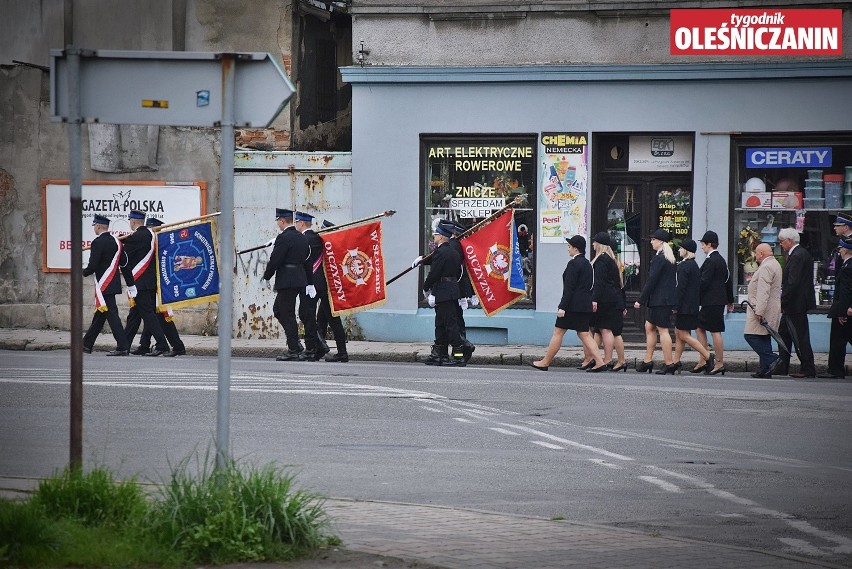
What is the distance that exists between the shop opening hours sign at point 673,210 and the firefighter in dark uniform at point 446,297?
4.51 meters

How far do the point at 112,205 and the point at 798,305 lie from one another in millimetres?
11467

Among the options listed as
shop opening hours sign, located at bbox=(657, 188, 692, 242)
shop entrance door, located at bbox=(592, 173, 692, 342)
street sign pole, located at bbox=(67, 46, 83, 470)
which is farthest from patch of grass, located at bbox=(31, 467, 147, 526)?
shop opening hours sign, located at bbox=(657, 188, 692, 242)

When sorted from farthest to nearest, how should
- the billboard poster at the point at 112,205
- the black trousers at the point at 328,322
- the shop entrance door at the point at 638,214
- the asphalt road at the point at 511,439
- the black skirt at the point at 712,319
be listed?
the billboard poster at the point at 112,205
the shop entrance door at the point at 638,214
the black trousers at the point at 328,322
the black skirt at the point at 712,319
the asphalt road at the point at 511,439

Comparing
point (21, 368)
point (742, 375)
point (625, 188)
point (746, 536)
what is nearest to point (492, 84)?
point (625, 188)

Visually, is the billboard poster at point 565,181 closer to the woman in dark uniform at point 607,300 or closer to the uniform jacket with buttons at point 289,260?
the woman in dark uniform at point 607,300

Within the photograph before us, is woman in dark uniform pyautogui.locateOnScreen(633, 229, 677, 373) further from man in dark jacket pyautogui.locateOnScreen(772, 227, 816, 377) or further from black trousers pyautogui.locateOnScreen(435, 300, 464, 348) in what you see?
black trousers pyautogui.locateOnScreen(435, 300, 464, 348)

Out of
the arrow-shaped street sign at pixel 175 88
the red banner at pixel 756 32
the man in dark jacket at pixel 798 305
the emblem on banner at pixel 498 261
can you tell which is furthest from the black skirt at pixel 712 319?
the arrow-shaped street sign at pixel 175 88

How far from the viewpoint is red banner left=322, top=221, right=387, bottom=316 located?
60.1 ft

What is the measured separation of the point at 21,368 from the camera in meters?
15.7

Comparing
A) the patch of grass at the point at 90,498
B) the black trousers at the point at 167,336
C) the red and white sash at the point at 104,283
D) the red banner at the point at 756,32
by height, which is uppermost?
the red banner at the point at 756,32

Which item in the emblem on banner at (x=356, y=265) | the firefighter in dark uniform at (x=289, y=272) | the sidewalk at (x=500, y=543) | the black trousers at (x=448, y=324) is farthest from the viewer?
the emblem on banner at (x=356, y=265)

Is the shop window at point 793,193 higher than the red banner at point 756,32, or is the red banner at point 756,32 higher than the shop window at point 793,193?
the red banner at point 756,32

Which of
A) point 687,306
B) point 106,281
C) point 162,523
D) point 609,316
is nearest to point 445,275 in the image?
point 609,316

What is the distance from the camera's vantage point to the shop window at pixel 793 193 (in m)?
20.0
